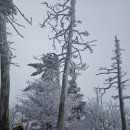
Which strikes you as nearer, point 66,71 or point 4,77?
point 4,77

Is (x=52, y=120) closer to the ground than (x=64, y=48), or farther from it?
closer to the ground

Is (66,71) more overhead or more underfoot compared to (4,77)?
more overhead

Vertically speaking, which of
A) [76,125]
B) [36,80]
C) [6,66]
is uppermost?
[36,80]

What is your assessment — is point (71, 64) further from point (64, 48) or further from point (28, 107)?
point (28, 107)

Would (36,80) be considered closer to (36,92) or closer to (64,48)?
(36,92)

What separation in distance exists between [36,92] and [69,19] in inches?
325

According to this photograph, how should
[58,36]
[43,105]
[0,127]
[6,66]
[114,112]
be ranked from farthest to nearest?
[114,112]
[43,105]
[58,36]
[6,66]
[0,127]

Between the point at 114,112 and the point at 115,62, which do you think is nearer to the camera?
the point at 115,62

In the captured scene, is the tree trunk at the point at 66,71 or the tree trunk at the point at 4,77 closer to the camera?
the tree trunk at the point at 4,77

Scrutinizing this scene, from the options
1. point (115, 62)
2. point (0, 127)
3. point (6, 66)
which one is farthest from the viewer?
point (115, 62)

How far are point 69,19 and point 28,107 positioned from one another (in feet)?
29.6

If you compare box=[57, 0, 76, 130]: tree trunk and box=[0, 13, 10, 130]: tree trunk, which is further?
box=[57, 0, 76, 130]: tree trunk

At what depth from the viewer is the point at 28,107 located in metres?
22.4

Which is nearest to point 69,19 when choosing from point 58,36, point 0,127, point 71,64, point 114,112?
point 58,36
